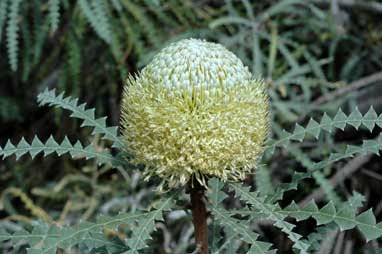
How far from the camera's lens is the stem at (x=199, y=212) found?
113 centimetres

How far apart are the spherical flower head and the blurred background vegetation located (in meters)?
0.95

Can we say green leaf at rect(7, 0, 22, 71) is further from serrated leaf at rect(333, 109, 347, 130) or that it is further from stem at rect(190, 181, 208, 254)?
serrated leaf at rect(333, 109, 347, 130)

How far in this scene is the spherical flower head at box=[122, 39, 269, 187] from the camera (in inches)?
41.4

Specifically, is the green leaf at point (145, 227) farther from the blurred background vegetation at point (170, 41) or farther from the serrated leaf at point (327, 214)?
the blurred background vegetation at point (170, 41)

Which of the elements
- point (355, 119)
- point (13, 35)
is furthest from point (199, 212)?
point (13, 35)

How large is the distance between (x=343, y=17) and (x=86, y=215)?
126 cm

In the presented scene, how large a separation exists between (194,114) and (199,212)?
0.66 ft

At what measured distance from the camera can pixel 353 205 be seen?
1379 mm

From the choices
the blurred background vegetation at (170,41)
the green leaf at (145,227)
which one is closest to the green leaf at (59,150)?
the green leaf at (145,227)

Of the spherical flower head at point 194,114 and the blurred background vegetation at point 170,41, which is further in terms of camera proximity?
the blurred background vegetation at point 170,41

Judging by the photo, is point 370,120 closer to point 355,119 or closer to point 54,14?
point 355,119

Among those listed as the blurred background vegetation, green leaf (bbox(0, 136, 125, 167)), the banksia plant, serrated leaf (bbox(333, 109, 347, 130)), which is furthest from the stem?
the blurred background vegetation

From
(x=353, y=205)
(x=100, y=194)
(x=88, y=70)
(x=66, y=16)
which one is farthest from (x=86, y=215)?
(x=353, y=205)

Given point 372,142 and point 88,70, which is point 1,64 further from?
point 372,142
